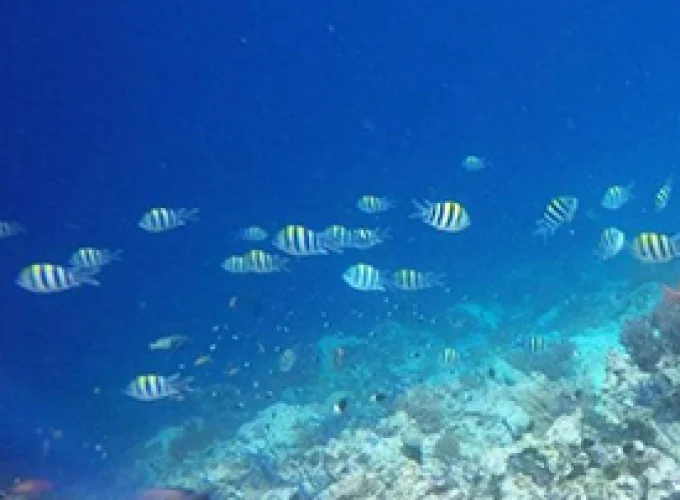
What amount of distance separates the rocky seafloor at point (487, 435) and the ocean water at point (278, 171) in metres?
1.72

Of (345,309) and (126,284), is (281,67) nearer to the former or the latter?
(126,284)

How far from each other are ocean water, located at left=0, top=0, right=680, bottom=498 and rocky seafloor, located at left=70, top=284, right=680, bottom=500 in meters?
1.72

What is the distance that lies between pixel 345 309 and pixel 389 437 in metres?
18.9

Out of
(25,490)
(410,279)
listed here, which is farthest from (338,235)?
(25,490)

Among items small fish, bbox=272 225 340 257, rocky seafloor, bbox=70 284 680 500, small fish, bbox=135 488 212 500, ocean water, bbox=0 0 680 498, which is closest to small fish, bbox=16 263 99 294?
small fish, bbox=272 225 340 257

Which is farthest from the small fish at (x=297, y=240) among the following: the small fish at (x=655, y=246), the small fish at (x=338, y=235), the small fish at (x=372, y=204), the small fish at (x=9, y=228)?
the small fish at (x=9, y=228)

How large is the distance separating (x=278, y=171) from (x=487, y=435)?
104m

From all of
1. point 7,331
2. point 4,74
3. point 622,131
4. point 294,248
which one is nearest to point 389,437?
point 294,248

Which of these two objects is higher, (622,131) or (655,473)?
(622,131)

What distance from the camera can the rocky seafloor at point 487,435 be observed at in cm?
496

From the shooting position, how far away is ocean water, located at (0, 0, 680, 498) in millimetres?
22516

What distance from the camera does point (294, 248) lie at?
30.0ft

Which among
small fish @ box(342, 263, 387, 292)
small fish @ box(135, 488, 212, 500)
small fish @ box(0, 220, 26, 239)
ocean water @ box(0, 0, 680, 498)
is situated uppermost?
ocean water @ box(0, 0, 680, 498)

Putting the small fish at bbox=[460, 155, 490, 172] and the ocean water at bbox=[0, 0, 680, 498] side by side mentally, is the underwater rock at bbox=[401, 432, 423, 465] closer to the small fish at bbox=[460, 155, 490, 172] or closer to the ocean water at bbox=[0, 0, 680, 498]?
the ocean water at bbox=[0, 0, 680, 498]
